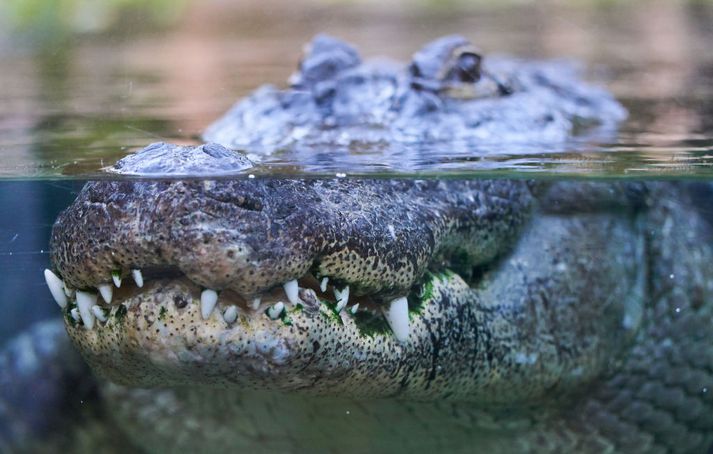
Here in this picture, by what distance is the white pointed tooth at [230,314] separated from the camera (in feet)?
6.80

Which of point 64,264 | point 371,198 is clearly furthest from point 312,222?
point 64,264

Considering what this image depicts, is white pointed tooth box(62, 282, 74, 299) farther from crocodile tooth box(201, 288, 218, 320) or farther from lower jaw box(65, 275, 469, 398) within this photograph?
crocodile tooth box(201, 288, 218, 320)

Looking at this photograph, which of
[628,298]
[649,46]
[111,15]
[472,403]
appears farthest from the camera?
[649,46]

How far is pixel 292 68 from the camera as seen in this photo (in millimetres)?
7012

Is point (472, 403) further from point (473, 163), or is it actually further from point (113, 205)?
point (113, 205)

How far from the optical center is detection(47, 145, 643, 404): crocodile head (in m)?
2.05

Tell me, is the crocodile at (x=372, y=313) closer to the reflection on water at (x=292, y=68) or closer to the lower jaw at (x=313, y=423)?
the lower jaw at (x=313, y=423)

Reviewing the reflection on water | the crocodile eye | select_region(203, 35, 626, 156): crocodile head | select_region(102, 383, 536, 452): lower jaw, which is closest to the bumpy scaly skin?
the reflection on water

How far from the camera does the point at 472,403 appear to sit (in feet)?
9.93

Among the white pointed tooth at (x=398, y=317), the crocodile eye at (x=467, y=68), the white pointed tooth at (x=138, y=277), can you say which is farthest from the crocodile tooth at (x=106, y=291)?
the crocodile eye at (x=467, y=68)

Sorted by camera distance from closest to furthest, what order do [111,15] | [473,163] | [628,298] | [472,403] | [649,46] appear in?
[472,403] < [473,163] < [628,298] < [111,15] < [649,46]

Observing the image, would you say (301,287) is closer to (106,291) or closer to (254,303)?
(254,303)

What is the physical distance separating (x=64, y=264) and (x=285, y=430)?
1.27 m

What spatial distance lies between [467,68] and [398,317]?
229cm
